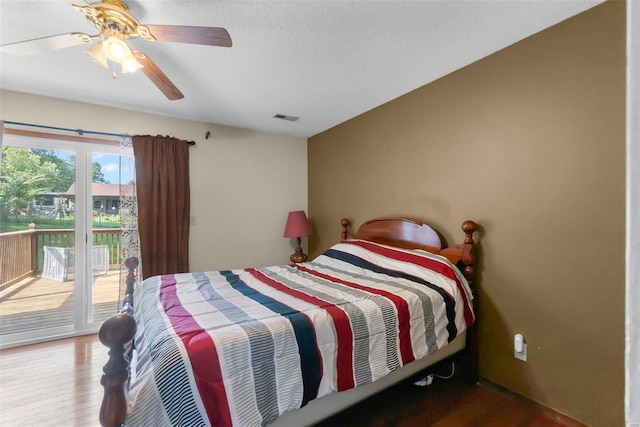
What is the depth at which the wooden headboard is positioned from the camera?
6.85ft

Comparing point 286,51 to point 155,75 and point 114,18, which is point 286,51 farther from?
point 114,18

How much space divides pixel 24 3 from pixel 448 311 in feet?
9.69

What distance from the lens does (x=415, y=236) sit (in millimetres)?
2516

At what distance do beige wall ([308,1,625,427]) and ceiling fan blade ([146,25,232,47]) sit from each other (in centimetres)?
176

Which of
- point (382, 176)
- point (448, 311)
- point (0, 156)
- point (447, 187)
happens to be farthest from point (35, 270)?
point (447, 187)

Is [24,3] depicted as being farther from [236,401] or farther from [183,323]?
[236,401]

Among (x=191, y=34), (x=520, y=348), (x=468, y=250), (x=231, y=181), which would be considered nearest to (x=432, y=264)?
(x=468, y=250)

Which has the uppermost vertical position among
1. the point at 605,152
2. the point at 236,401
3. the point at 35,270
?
the point at 605,152

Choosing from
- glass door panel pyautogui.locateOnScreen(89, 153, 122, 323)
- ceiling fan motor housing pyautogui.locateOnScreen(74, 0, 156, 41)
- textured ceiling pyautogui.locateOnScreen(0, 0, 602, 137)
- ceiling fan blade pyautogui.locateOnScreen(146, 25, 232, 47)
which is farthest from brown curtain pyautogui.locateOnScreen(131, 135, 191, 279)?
ceiling fan blade pyautogui.locateOnScreen(146, 25, 232, 47)

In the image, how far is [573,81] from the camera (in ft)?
5.49

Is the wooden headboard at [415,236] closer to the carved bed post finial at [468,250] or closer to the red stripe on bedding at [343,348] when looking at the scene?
the carved bed post finial at [468,250]

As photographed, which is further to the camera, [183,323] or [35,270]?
[35,270]

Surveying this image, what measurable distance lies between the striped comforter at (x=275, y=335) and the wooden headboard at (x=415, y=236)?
11 cm

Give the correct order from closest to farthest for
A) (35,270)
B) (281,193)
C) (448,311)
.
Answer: (448,311), (35,270), (281,193)
